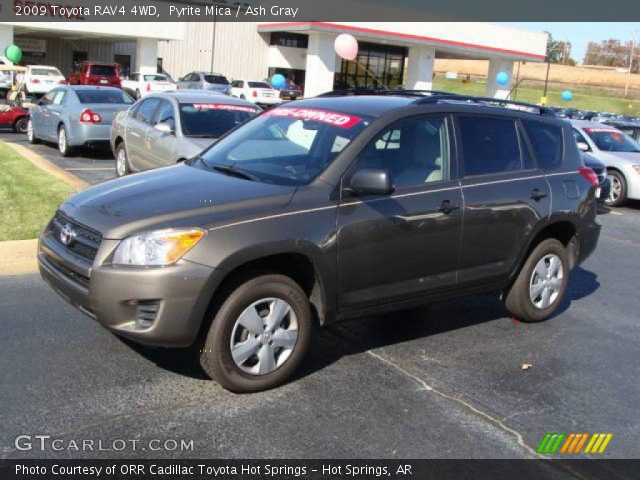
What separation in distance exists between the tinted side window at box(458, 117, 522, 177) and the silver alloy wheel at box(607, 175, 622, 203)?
31.8 ft

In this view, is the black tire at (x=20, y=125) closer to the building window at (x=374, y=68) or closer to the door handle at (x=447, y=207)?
the door handle at (x=447, y=207)

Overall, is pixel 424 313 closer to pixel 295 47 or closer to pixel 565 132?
pixel 565 132

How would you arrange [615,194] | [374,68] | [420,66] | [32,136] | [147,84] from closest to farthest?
1. [615,194]
2. [32,136]
3. [147,84]
4. [420,66]
5. [374,68]

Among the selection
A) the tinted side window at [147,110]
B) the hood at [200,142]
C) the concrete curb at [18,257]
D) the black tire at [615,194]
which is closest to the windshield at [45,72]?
the tinted side window at [147,110]

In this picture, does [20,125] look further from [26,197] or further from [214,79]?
[214,79]

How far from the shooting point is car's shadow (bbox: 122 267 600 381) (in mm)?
4742

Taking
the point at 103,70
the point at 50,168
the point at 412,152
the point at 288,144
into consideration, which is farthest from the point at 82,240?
the point at 103,70

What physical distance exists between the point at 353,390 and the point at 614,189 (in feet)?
38.8

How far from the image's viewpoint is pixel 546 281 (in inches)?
237

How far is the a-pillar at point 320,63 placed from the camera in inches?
1695

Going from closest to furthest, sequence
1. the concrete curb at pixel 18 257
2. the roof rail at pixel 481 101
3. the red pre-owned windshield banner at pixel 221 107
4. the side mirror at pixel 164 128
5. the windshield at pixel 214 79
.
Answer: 1. the roof rail at pixel 481 101
2. the concrete curb at pixel 18 257
3. the side mirror at pixel 164 128
4. the red pre-owned windshield banner at pixel 221 107
5. the windshield at pixel 214 79

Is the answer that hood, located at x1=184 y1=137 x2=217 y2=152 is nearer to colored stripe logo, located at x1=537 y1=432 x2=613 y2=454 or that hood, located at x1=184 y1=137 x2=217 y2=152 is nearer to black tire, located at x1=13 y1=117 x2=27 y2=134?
colored stripe logo, located at x1=537 y1=432 x2=613 y2=454

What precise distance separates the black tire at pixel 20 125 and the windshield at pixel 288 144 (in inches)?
582

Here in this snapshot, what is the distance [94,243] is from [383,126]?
81.9 inches
